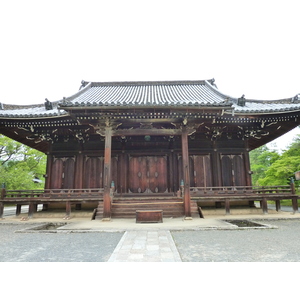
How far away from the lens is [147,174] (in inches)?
531

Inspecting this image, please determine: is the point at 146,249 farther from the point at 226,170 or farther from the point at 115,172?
the point at 226,170

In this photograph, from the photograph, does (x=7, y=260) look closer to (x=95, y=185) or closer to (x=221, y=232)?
(x=221, y=232)

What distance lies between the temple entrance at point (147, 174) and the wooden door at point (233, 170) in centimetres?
383

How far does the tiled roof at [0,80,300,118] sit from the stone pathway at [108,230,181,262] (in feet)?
18.3

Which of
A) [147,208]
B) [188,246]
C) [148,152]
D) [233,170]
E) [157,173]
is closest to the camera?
[188,246]

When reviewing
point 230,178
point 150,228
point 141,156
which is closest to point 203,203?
point 230,178

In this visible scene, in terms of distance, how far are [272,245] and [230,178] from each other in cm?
809

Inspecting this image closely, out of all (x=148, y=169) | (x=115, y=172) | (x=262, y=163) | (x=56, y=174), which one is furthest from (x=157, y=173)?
(x=262, y=163)

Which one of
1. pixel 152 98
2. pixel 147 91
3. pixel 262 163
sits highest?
pixel 147 91

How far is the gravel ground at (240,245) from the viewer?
4.33 metres

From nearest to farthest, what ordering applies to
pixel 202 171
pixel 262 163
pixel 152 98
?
pixel 202 171 → pixel 152 98 → pixel 262 163

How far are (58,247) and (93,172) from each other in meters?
8.22

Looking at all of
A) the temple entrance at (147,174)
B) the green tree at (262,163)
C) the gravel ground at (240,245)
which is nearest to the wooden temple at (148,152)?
the temple entrance at (147,174)

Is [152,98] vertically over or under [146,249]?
over
